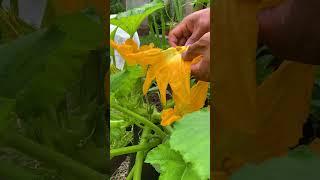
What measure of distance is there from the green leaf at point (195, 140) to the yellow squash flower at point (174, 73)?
2 cm

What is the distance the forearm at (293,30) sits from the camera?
206 mm

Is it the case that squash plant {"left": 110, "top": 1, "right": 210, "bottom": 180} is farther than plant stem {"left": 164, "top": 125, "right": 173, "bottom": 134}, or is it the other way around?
plant stem {"left": 164, "top": 125, "right": 173, "bottom": 134}

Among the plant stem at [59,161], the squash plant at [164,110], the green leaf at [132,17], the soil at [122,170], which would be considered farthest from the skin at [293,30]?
the soil at [122,170]

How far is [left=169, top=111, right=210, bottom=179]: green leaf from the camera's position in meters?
0.45

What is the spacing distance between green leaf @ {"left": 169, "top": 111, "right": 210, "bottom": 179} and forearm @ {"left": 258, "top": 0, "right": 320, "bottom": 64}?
0.22m

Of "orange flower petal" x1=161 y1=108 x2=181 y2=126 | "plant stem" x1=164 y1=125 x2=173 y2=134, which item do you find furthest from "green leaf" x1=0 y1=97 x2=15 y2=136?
"plant stem" x1=164 y1=125 x2=173 y2=134

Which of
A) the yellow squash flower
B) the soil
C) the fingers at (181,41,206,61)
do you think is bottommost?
the soil

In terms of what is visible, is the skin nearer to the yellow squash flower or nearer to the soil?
the yellow squash flower

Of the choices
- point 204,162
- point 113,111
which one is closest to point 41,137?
point 204,162

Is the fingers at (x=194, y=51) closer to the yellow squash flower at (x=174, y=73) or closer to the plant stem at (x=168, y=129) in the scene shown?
the yellow squash flower at (x=174, y=73)

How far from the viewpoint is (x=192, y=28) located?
553 millimetres

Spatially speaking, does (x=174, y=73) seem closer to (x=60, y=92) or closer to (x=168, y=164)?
(x=168, y=164)

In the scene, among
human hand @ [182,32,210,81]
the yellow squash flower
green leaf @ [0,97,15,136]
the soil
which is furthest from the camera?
the soil

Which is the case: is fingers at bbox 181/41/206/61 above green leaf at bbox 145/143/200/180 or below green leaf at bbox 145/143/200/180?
above
